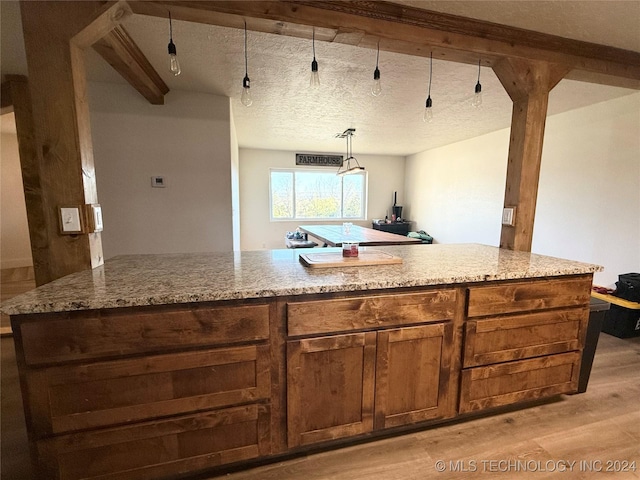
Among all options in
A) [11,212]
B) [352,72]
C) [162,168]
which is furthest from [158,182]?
[11,212]

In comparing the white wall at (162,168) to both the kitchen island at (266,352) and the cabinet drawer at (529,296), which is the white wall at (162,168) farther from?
the cabinet drawer at (529,296)

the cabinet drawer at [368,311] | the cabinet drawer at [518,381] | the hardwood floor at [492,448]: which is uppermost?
the cabinet drawer at [368,311]

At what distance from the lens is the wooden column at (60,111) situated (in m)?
1.30

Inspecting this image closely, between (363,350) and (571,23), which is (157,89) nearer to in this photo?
(363,350)

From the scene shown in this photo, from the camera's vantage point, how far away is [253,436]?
4.30 feet

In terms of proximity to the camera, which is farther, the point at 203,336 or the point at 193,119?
the point at 193,119

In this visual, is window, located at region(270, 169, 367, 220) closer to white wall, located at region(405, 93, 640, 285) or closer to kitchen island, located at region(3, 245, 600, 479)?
white wall, located at region(405, 93, 640, 285)

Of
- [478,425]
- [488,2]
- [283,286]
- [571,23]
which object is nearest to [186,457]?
[283,286]

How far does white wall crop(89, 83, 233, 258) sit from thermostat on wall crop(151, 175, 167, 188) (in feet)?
0.12

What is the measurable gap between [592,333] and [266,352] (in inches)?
83.6

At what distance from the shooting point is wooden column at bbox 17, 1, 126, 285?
1296mm

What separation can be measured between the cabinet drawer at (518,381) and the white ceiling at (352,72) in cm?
202

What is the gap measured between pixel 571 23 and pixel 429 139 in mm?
3508

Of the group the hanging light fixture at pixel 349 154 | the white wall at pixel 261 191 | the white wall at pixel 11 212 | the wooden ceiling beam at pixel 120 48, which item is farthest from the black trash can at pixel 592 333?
the white wall at pixel 11 212
